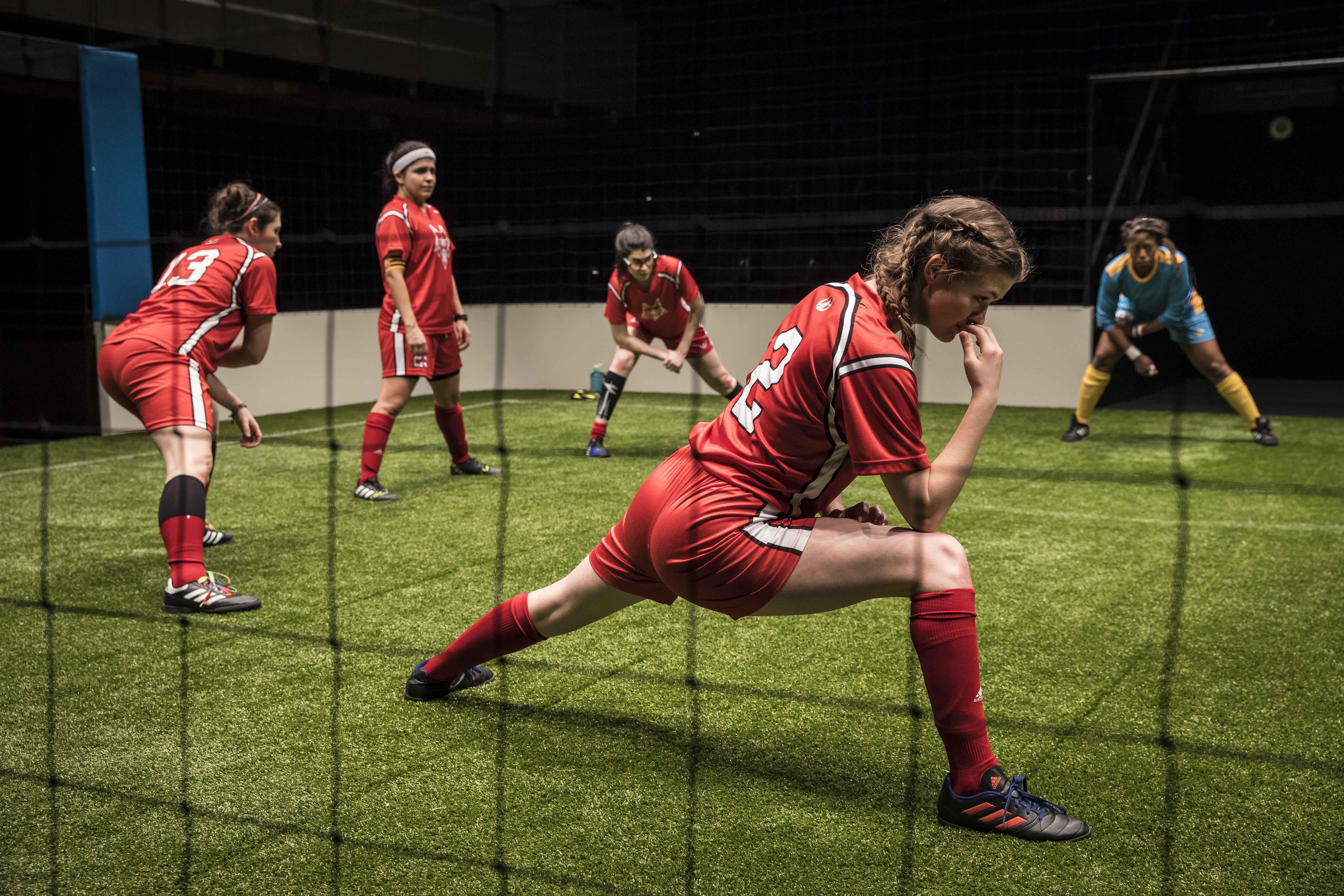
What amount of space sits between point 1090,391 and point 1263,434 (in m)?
1.00

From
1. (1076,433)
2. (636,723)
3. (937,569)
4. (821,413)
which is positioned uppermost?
(821,413)

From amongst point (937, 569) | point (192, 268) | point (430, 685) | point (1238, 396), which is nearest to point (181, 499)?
point (192, 268)

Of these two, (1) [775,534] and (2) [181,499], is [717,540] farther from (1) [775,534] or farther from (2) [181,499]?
(2) [181,499]

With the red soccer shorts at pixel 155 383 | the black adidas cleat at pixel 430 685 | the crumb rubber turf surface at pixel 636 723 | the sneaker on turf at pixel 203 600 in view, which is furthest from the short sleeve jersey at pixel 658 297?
the black adidas cleat at pixel 430 685

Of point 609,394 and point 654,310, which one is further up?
point 654,310

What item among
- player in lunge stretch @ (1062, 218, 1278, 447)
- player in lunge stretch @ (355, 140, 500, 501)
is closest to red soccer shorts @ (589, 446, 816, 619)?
player in lunge stretch @ (355, 140, 500, 501)

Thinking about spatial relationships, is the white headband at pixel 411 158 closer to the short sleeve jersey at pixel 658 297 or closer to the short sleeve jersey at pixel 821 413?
the short sleeve jersey at pixel 658 297

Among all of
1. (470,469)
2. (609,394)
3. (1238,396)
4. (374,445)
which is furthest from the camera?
(1238,396)

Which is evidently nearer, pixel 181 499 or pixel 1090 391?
pixel 181 499

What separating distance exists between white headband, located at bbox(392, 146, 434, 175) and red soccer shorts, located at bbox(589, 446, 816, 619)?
3149 mm

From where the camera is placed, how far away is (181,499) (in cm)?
321

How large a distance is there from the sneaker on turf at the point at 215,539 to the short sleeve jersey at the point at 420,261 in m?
1.18

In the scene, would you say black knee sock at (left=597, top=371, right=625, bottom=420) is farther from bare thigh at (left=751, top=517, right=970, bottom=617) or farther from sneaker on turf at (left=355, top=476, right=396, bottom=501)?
bare thigh at (left=751, top=517, right=970, bottom=617)

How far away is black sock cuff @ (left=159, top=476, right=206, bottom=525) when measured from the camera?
3.21 m
